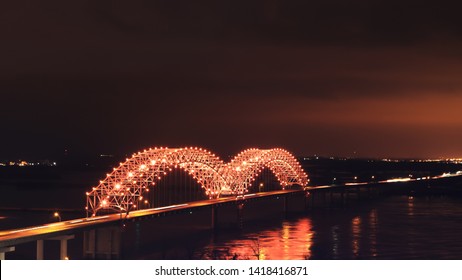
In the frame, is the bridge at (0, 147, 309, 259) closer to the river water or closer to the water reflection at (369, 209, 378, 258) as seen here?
the river water

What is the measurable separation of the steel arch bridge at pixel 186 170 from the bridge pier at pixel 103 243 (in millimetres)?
5473

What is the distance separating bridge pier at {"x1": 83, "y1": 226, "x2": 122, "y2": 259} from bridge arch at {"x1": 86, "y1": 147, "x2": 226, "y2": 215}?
6.43m

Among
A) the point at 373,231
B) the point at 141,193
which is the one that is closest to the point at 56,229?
the point at 141,193

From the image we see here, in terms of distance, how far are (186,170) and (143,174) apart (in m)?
24.1

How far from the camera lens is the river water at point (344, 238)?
73188mm

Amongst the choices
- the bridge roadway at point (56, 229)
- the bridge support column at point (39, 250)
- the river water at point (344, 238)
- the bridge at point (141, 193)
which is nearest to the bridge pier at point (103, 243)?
the bridge at point (141, 193)

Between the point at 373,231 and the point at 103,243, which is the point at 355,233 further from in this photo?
the point at 103,243

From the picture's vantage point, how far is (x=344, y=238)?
90000mm

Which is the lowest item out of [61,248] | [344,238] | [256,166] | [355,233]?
[344,238]

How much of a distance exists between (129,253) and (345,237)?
29880 mm

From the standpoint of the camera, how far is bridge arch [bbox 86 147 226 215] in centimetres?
8662

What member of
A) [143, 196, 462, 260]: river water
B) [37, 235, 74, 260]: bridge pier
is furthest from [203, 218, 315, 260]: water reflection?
[37, 235, 74, 260]: bridge pier
